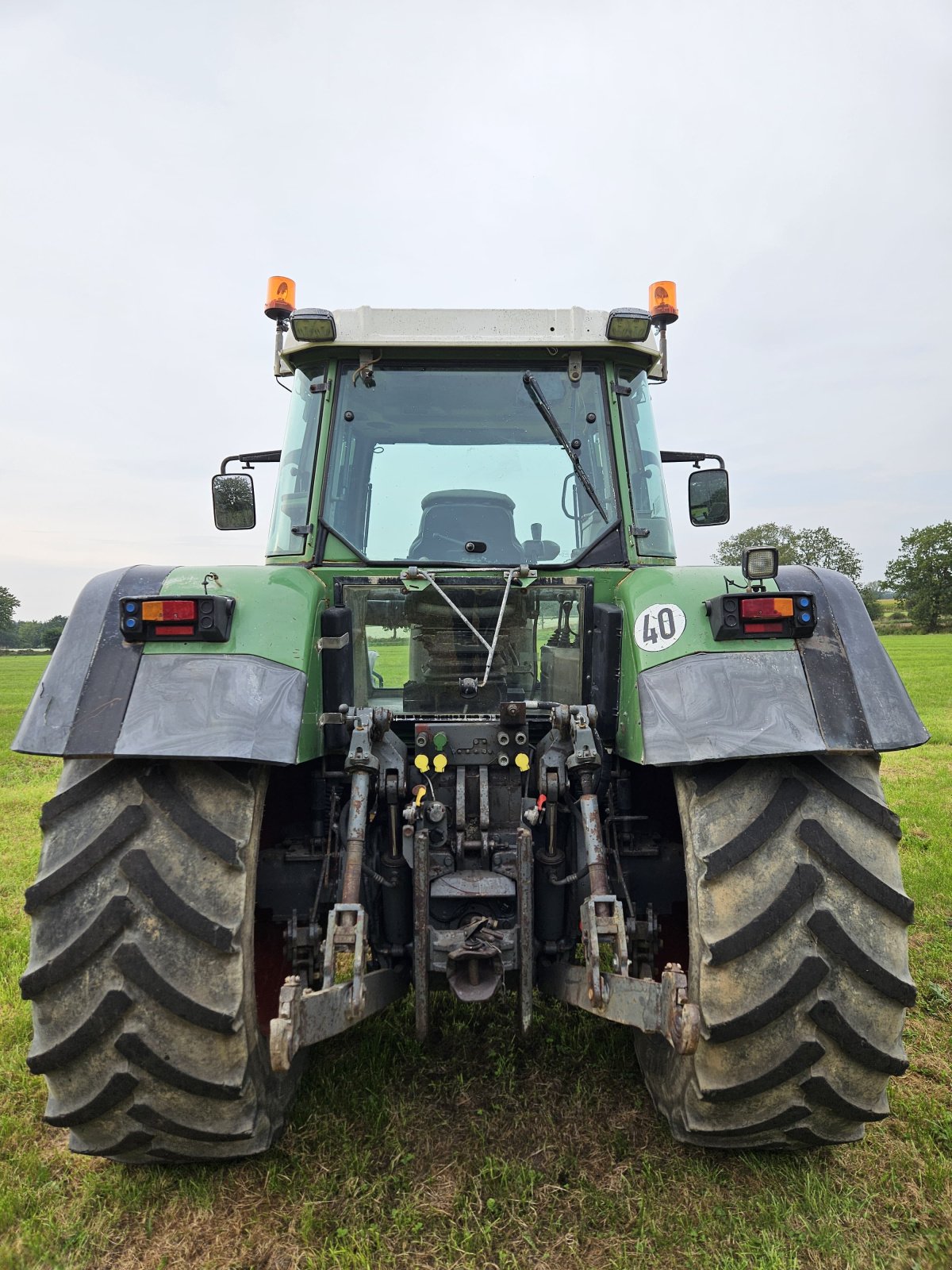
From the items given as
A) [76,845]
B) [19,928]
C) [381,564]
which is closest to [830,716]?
[381,564]

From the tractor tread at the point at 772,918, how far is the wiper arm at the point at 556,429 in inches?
65.7

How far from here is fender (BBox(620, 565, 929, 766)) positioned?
2336 millimetres

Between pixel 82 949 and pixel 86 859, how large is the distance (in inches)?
9.0

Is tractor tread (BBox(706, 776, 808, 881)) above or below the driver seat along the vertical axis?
below

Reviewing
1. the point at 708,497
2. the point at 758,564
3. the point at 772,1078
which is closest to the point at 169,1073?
the point at 772,1078

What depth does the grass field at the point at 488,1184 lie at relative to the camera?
2361mm

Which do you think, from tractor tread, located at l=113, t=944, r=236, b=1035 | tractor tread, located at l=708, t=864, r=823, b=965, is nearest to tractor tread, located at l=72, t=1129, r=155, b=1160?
tractor tread, located at l=113, t=944, r=236, b=1035

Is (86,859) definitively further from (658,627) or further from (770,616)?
(770,616)

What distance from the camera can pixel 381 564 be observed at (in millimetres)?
3324

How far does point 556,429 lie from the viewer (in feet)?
11.3

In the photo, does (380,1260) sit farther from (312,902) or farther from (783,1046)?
(783,1046)

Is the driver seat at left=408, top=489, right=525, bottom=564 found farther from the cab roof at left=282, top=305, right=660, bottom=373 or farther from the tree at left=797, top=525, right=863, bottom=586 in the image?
the tree at left=797, top=525, right=863, bottom=586

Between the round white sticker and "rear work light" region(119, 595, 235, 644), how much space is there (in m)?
1.31

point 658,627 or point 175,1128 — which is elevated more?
point 658,627
